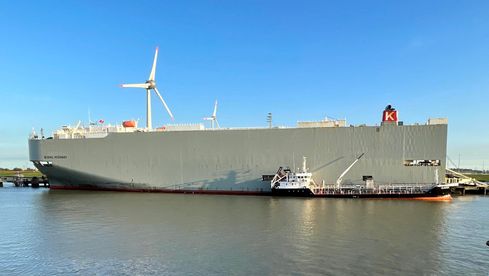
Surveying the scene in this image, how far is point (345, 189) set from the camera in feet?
103

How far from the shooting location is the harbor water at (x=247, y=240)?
11680 mm

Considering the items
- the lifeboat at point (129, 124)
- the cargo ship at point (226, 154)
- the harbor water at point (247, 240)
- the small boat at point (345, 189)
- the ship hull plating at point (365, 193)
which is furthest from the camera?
the lifeboat at point (129, 124)

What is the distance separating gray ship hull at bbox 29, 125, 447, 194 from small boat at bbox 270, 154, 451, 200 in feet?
3.08

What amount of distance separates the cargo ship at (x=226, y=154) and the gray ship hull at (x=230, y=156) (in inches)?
3.3

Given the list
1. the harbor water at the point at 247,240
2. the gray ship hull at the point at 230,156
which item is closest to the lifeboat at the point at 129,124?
the gray ship hull at the point at 230,156

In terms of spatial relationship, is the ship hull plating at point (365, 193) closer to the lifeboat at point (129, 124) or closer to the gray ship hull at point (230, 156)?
the gray ship hull at point (230, 156)

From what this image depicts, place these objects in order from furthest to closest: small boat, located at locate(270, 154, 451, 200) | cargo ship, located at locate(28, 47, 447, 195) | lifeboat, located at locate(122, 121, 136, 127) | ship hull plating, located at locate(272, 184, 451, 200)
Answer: lifeboat, located at locate(122, 121, 136, 127), cargo ship, located at locate(28, 47, 447, 195), small boat, located at locate(270, 154, 451, 200), ship hull plating, located at locate(272, 184, 451, 200)

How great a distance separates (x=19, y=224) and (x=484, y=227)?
24938mm

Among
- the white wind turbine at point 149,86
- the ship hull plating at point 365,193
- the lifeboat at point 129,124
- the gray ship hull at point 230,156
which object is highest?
the white wind turbine at point 149,86

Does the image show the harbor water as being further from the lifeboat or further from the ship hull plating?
the lifeboat

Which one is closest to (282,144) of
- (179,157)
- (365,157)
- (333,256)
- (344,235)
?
(365,157)

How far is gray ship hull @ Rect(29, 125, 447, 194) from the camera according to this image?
31.8m

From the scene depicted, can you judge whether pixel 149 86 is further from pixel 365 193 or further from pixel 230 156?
pixel 365 193

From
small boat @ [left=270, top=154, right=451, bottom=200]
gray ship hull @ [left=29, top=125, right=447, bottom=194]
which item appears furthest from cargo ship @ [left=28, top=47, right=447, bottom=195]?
small boat @ [left=270, top=154, right=451, bottom=200]
